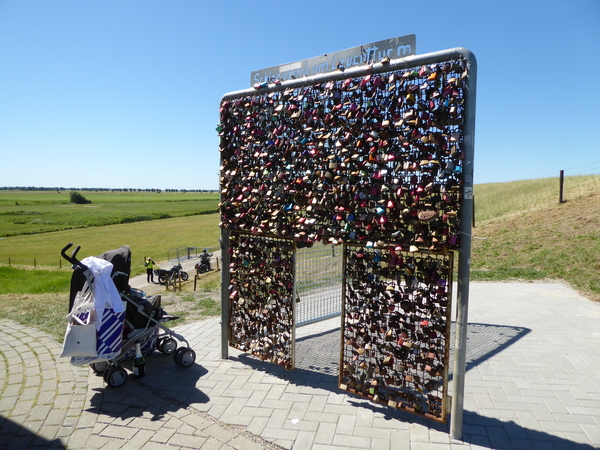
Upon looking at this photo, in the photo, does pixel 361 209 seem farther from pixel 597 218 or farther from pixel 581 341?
pixel 597 218

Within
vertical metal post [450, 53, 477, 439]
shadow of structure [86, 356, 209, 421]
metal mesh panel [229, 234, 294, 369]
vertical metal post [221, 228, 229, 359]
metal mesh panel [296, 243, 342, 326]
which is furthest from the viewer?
metal mesh panel [296, 243, 342, 326]

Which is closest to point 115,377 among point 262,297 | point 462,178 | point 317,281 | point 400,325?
point 262,297

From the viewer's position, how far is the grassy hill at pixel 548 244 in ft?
36.0

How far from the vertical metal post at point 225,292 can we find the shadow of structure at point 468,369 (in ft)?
0.85

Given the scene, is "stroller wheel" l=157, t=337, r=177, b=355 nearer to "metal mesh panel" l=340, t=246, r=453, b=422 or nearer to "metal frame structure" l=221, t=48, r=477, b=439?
"metal mesh panel" l=340, t=246, r=453, b=422

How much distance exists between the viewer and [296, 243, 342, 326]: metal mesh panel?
6.71m

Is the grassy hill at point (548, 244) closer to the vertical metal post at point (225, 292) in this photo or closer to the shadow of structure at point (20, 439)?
the vertical metal post at point (225, 292)

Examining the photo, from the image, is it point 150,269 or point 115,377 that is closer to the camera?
point 115,377

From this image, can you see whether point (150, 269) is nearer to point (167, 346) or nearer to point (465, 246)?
point (167, 346)

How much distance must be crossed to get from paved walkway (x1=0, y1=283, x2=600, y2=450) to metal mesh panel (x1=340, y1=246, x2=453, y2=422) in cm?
22

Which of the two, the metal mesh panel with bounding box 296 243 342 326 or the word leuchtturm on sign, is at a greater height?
the word leuchtturm on sign

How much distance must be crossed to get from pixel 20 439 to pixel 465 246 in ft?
14.5

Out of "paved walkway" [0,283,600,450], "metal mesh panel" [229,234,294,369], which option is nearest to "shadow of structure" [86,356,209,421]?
"paved walkway" [0,283,600,450]

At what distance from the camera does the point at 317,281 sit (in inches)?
278
